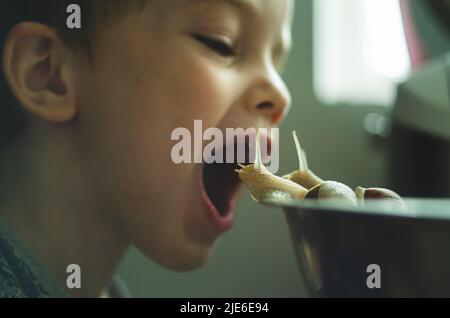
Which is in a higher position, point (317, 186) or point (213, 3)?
point (213, 3)

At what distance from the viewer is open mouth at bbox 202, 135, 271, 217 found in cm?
35

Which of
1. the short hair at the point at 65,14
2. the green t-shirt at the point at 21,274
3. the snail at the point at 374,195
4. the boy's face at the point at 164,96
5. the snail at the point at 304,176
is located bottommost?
the green t-shirt at the point at 21,274

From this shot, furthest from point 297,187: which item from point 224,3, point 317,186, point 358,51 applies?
point 358,51

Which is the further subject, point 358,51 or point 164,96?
point 358,51

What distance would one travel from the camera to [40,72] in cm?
35

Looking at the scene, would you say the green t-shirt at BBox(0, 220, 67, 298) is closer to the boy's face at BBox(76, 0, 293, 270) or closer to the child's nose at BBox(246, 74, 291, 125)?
the boy's face at BBox(76, 0, 293, 270)

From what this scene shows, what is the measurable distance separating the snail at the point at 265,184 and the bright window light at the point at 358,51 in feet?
0.53

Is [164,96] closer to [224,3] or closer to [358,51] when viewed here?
[224,3]

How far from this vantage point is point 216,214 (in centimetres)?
37

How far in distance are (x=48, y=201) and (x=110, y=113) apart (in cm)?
7

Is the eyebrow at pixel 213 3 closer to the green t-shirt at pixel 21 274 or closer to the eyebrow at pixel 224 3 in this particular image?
the eyebrow at pixel 224 3

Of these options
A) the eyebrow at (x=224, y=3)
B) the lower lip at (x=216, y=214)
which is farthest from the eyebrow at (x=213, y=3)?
the lower lip at (x=216, y=214)

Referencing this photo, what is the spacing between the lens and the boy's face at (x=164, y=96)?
0.34m
